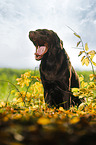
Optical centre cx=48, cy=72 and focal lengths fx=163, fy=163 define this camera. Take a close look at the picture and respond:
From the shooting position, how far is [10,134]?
736 millimetres

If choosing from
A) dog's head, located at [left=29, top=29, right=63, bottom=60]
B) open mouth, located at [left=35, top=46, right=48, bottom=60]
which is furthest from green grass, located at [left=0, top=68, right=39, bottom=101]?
dog's head, located at [left=29, top=29, right=63, bottom=60]

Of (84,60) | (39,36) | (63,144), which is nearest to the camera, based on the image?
(63,144)

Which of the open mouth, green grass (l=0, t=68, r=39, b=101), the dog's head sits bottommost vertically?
green grass (l=0, t=68, r=39, b=101)

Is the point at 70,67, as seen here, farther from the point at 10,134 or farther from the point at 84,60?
the point at 10,134

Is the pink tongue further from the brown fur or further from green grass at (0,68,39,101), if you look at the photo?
green grass at (0,68,39,101)

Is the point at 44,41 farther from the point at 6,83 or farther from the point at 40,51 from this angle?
the point at 6,83

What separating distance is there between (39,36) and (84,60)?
100 cm

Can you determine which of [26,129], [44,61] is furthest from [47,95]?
[26,129]

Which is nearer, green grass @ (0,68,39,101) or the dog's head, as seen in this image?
the dog's head

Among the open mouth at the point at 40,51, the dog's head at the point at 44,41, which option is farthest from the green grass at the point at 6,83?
the dog's head at the point at 44,41

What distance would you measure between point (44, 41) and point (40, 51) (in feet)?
0.66

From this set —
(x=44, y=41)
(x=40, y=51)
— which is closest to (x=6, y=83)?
(x=40, y=51)

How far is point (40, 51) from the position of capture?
301 centimetres

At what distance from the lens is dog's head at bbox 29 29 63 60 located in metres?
2.90
